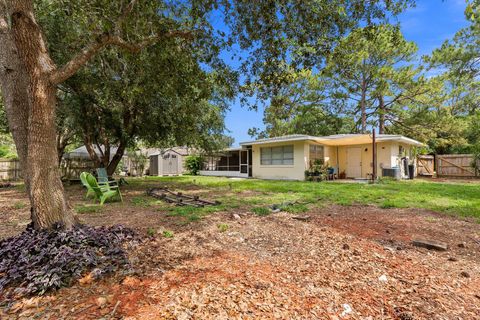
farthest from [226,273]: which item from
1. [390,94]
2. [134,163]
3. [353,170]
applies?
[134,163]

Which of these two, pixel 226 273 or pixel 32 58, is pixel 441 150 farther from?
pixel 32 58

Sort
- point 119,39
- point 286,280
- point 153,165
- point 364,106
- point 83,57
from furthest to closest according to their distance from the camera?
point 153,165 < point 364,106 < point 119,39 < point 83,57 < point 286,280

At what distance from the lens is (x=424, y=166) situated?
1762cm

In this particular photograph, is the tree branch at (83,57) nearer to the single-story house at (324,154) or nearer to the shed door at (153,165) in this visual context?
the single-story house at (324,154)

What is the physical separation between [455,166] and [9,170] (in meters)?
28.3

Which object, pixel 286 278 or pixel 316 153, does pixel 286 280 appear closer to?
pixel 286 278

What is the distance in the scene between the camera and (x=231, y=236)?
4023 millimetres

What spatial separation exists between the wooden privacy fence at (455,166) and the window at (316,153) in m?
8.89

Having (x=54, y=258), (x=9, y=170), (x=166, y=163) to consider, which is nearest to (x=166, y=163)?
(x=166, y=163)

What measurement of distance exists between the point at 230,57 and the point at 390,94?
17.3 m

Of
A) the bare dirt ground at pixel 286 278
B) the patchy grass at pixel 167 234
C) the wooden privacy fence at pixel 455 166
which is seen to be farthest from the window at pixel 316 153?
the patchy grass at pixel 167 234

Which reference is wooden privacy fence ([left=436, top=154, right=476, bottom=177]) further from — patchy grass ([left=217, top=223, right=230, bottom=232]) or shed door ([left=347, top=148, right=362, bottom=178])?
patchy grass ([left=217, top=223, right=230, bottom=232])

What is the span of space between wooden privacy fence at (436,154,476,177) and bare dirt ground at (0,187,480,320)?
15.5m

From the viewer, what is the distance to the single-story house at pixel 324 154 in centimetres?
1398
